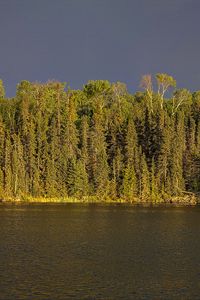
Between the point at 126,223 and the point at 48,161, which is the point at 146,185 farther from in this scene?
the point at 126,223

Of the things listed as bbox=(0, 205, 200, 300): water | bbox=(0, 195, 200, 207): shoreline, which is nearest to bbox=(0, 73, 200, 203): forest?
bbox=(0, 195, 200, 207): shoreline

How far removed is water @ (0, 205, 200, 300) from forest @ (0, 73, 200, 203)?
62.7 meters

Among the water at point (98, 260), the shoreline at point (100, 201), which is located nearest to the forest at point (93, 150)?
the shoreline at point (100, 201)

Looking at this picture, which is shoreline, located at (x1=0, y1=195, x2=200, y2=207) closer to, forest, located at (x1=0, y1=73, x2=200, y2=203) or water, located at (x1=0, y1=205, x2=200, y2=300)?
forest, located at (x1=0, y1=73, x2=200, y2=203)

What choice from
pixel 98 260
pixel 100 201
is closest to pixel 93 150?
pixel 100 201

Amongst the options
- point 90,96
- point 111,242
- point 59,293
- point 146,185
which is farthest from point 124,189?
point 59,293

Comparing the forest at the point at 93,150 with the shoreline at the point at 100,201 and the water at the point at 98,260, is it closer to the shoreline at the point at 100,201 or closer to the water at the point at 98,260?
the shoreline at the point at 100,201

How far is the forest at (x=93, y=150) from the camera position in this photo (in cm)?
14275

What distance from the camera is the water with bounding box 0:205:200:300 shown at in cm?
3569

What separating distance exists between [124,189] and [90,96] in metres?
42.8

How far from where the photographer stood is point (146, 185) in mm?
144875

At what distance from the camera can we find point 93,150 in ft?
497

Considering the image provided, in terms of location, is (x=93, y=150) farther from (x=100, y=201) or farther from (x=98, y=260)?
(x=98, y=260)

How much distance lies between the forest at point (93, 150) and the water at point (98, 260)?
62.7 m
